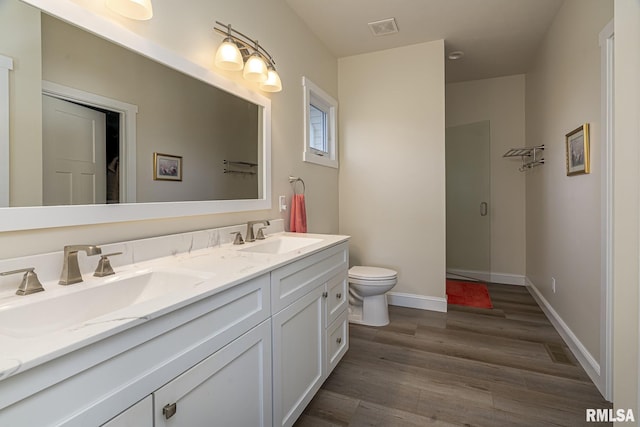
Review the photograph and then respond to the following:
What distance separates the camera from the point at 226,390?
3.34ft

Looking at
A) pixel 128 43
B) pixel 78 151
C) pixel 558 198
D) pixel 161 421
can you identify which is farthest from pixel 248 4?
pixel 558 198

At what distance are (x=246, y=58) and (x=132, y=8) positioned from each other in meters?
0.78

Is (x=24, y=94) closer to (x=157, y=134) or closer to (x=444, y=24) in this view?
(x=157, y=134)

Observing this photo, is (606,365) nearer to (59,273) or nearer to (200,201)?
(200,201)

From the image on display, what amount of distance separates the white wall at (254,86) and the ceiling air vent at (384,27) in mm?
529

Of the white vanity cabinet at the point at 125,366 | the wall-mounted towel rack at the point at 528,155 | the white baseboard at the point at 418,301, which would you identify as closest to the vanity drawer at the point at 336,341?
the white vanity cabinet at the point at 125,366

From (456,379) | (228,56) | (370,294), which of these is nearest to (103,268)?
(228,56)

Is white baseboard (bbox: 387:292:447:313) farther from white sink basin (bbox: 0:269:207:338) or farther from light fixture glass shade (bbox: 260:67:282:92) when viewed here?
white sink basin (bbox: 0:269:207:338)

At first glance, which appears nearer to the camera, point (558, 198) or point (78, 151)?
point (78, 151)

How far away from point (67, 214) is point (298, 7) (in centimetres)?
226

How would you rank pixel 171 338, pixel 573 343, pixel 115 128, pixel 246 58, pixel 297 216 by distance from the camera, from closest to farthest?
pixel 171 338, pixel 115 128, pixel 246 58, pixel 573 343, pixel 297 216

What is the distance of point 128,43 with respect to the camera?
126 centimetres

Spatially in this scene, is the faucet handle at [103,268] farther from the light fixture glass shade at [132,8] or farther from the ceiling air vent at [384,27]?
the ceiling air vent at [384,27]

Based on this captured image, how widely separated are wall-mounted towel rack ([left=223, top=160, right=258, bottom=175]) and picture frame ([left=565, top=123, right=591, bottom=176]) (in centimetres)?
210
